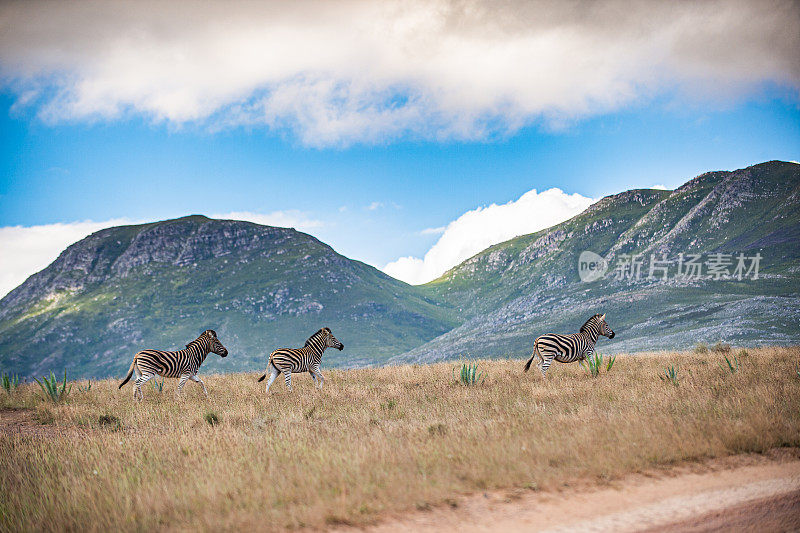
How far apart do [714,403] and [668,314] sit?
157043mm

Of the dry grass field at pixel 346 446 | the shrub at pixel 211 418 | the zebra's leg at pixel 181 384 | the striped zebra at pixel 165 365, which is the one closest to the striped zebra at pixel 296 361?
the dry grass field at pixel 346 446

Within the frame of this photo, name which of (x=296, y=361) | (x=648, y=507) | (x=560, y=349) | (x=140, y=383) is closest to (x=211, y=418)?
(x=296, y=361)

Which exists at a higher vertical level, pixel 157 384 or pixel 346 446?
pixel 157 384

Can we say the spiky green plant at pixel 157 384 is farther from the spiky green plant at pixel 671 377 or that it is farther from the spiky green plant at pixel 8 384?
the spiky green plant at pixel 671 377

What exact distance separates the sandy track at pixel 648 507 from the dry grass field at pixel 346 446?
1.28ft

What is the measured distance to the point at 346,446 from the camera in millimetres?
9867

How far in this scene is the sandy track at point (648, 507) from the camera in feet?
21.8

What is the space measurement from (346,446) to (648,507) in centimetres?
518

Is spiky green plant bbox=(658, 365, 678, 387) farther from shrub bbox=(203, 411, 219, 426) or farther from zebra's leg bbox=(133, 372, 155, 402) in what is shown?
zebra's leg bbox=(133, 372, 155, 402)

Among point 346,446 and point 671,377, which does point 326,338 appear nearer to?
point 346,446

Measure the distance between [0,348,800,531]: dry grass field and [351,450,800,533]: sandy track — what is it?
1.28 feet

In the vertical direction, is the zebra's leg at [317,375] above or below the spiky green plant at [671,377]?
above

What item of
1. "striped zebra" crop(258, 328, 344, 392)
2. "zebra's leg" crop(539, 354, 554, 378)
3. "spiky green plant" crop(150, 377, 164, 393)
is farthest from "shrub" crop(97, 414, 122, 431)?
"zebra's leg" crop(539, 354, 554, 378)

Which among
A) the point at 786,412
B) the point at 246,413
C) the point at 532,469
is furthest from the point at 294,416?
the point at 786,412
